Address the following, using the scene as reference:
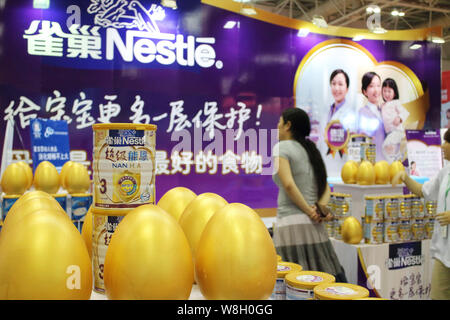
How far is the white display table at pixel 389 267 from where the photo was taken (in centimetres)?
305

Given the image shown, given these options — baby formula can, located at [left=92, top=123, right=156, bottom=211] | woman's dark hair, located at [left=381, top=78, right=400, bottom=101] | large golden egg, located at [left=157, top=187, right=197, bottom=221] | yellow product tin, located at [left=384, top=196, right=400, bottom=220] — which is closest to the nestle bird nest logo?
yellow product tin, located at [left=384, top=196, right=400, bottom=220]

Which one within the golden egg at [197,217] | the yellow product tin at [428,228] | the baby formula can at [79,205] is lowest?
the yellow product tin at [428,228]

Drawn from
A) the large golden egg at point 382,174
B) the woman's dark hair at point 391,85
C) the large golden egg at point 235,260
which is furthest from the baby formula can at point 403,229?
the woman's dark hair at point 391,85

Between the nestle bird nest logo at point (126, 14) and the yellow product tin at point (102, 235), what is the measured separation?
160 inches

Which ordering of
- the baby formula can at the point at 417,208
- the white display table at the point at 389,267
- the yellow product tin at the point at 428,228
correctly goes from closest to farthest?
1. the white display table at the point at 389,267
2. the baby formula can at the point at 417,208
3. the yellow product tin at the point at 428,228

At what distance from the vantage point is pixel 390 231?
3.20 m

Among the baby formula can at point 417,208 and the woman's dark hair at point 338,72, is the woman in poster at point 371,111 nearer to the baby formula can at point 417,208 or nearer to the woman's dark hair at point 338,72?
the woman's dark hair at point 338,72

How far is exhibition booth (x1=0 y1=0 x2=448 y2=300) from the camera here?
629mm

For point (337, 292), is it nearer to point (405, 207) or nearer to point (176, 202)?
point (176, 202)

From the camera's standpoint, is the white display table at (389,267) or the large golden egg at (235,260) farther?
the white display table at (389,267)

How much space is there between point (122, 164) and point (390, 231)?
9.65 feet

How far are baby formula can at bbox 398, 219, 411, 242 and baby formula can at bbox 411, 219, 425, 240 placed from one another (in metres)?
0.06

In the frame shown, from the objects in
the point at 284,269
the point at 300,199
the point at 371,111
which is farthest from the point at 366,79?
the point at 284,269

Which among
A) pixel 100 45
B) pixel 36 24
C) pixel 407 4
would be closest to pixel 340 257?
pixel 100 45
